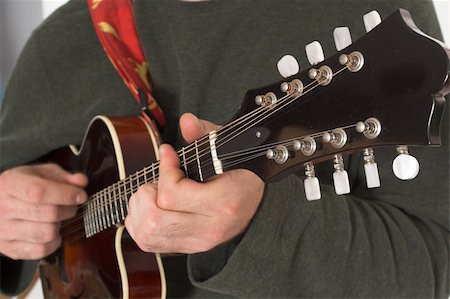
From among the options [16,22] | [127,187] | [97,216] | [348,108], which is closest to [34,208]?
[97,216]

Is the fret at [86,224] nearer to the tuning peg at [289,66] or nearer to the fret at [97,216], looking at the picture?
the fret at [97,216]

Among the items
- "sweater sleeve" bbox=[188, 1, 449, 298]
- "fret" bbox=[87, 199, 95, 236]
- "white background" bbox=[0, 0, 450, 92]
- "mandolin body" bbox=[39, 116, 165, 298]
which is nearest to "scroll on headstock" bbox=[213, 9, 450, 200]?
"sweater sleeve" bbox=[188, 1, 449, 298]

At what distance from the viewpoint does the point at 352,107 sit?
0.46 m

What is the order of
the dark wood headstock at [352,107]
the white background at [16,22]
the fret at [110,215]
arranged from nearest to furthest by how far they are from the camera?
the dark wood headstock at [352,107]
the fret at [110,215]
the white background at [16,22]

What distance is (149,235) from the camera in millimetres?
629

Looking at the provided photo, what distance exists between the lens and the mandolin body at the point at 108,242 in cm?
80

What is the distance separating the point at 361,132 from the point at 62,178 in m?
0.64

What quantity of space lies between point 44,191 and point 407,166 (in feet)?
2.15

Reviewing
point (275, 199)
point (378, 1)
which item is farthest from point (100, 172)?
point (378, 1)

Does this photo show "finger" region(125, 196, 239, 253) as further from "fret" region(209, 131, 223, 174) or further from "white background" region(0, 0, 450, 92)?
"white background" region(0, 0, 450, 92)

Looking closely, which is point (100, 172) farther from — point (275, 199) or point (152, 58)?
point (275, 199)

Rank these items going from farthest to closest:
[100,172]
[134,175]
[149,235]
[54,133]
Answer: [54,133], [100,172], [134,175], [149,235]

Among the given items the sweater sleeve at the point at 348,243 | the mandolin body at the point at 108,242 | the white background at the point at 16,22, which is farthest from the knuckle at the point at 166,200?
the white background at the point at 16,22

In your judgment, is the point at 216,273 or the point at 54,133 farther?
the point at 54,133
